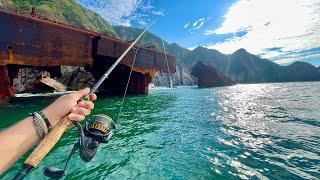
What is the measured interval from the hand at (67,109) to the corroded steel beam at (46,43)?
1493cm

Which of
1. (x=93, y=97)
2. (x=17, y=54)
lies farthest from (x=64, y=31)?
(x=93, y=97)

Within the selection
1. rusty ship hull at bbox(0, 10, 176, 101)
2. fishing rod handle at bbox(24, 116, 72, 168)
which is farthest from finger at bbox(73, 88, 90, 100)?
rusty ship hull at bbox(0, 10, 176, 101)

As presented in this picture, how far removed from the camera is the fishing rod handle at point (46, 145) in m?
2.20

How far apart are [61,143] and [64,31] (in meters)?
11.2

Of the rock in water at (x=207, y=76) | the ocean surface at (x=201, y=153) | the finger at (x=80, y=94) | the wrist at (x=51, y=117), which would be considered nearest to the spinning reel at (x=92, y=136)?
A: the finger at (x=80, y=94)

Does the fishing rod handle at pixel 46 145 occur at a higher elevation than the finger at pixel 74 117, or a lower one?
lower

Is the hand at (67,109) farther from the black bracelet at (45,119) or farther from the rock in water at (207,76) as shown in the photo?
the rock in water at (207,76)

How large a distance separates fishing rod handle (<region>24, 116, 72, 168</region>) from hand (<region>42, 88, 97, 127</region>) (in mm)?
70

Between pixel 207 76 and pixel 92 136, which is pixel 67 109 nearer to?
pixel 92 136

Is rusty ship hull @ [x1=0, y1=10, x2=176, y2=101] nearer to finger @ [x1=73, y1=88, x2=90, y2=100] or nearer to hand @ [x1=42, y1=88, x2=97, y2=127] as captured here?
finger @ [x1=73, y1=88, x2=90, y2=100]

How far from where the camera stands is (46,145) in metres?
2.32

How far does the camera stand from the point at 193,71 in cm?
8938

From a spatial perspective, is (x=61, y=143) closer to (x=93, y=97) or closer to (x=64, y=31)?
(x=93, y=97)

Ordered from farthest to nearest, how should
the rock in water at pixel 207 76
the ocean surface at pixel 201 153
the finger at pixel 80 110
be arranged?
the rock in water at pixel 207 76 → the ocean surface at pixel 201 153 → the finger at pixel 80 110
